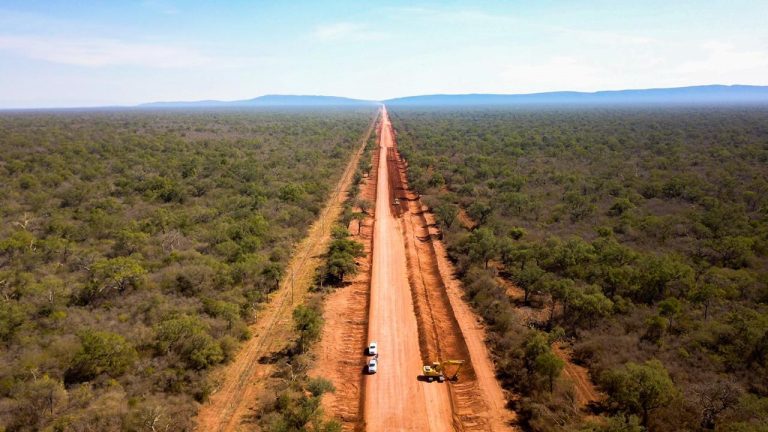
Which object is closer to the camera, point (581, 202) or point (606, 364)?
point (606, 364)

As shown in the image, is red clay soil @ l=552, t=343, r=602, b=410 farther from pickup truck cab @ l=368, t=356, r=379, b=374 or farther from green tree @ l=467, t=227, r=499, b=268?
green tree @ l=467, t=227, r=499, b=268

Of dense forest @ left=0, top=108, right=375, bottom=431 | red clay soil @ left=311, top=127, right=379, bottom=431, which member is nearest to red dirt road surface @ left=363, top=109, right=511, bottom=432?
red clay soil @ left=311, top=127, right=379, bottom=431

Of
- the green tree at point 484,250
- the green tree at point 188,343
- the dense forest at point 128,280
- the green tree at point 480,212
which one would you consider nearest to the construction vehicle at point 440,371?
the dense forest at point 128,280

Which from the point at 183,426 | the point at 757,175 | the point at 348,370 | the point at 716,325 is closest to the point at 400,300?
the point at 348,370

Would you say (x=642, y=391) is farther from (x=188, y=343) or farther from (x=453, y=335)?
(x=188, y=343)

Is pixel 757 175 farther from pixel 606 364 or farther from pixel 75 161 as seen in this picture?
pixel 75 161
